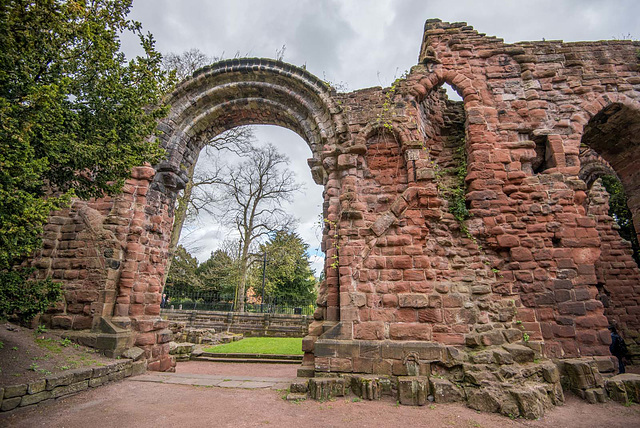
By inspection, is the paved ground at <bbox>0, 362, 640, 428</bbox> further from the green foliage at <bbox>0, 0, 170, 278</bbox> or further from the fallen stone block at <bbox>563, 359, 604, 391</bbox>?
the green foliage at <bbox>0, 0, 170, 278</bbox>

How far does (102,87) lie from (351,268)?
464 cm

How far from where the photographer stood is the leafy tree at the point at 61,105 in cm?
321

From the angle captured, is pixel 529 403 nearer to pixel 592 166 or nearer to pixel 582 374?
pixel 582 374

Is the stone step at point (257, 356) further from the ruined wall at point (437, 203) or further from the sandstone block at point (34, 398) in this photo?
the sandstone block at point (34, 398)

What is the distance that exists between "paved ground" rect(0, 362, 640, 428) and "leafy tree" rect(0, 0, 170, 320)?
6.68 feet

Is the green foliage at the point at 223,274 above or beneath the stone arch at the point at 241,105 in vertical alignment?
beneath

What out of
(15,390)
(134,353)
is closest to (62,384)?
(15,390)

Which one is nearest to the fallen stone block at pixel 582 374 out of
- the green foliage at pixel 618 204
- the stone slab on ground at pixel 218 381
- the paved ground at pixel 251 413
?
the paved ground at pixel 251 413

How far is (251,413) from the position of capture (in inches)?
159

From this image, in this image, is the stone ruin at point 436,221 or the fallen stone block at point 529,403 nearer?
the fallen stone block at point 529,403

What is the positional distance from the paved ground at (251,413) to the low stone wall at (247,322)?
11.5m

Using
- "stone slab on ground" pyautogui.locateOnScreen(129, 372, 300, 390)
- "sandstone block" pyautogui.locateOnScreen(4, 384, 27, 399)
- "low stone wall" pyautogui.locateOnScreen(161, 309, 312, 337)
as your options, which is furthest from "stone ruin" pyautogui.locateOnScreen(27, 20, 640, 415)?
"low stone wall" pyautogui.locateOnScreen(161, 309, 312, 337)

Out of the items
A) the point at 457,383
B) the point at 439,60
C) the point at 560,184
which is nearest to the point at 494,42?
the point at 439,60

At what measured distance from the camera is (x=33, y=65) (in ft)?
12.0
